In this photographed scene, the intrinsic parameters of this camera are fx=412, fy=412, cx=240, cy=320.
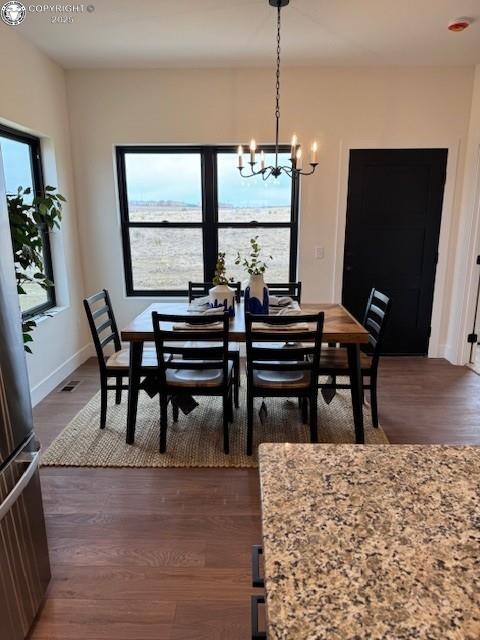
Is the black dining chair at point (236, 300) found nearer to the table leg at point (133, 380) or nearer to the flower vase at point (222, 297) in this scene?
the flower vase at point (222, 297)

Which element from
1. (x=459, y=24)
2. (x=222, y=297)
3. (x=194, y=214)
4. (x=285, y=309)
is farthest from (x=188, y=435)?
(x=459, y=24)

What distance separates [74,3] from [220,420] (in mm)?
2938

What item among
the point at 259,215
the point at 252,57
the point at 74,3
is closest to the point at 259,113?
the point at 252,57

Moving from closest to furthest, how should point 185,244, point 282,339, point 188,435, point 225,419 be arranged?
point 282,339 < point 225,419 < point 188,435 < point 185,244

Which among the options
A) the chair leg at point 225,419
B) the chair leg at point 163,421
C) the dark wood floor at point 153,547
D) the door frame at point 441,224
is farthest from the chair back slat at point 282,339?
the door frame at point 441,224

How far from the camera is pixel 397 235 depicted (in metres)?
4.13

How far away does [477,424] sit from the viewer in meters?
2.96

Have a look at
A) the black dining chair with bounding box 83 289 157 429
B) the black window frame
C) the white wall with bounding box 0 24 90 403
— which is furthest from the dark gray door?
the black window frame

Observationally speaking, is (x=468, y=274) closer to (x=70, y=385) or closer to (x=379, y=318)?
(x=379, y=318)

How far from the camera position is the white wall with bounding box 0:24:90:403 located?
3029mm

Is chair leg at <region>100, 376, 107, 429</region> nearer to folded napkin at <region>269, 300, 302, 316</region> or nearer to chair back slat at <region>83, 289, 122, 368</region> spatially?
chair back slat at <region>83, 289, 122, 368</region>

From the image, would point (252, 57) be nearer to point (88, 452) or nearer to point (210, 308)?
point (210, 308)

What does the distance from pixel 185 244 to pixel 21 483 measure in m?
3.21

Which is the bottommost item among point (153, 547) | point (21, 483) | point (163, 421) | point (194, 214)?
point (153, 547)
